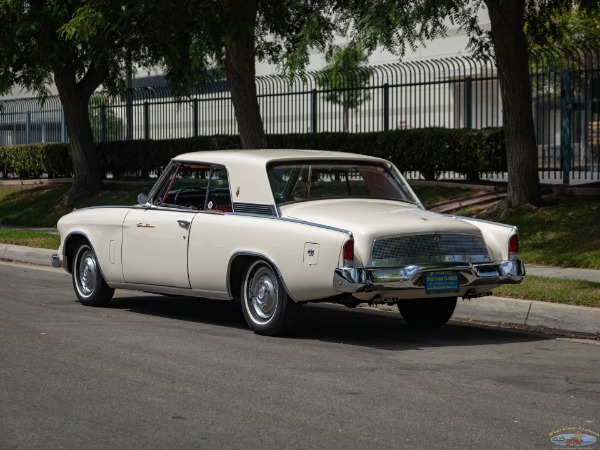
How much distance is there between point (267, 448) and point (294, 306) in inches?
151

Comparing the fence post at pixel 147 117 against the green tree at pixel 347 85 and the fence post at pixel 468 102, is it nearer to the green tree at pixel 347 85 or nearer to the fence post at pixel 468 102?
the green tree at pixel 347 85

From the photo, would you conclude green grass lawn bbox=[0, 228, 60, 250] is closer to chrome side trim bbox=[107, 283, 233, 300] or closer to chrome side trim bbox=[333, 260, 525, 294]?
chrome side trim bbox=[107, 283, 233, 300]

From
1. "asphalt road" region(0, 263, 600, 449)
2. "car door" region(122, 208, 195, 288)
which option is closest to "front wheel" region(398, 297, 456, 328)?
"asphalt road" region(0, 263, 600, 449)

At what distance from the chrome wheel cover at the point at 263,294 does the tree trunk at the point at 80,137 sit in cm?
1752

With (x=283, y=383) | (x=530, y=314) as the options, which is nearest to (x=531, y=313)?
(x=530, y=314)

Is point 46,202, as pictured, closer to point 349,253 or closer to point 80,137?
point 80,137

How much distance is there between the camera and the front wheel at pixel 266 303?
9727 millimetres

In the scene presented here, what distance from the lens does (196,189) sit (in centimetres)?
1103

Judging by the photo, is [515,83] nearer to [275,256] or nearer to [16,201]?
[275,256]

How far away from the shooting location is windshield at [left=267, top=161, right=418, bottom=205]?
10.3 meters

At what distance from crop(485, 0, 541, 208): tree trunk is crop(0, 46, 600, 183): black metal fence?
2.49m

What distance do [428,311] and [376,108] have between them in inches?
591

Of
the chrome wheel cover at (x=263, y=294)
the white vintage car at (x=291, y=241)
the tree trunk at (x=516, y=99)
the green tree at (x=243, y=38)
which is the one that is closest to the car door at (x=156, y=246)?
the white vintage car at (x=291, y=241)

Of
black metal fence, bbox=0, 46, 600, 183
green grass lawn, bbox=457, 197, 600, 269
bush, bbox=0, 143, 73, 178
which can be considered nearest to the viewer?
green grass lawn, bbox=457, 197, 600, 269
